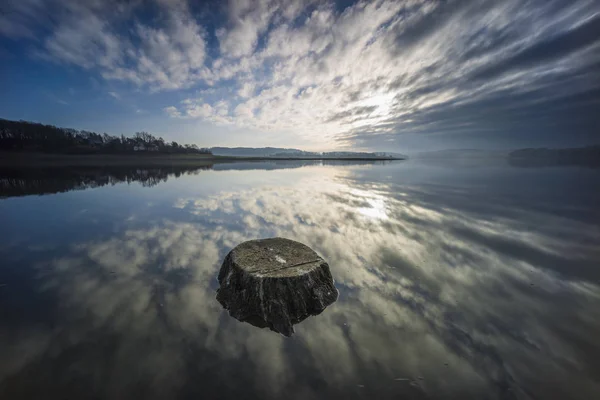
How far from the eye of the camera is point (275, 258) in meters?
5.90

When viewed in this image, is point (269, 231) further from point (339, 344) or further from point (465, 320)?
point (465, 320)

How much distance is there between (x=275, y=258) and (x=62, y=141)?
162 meters

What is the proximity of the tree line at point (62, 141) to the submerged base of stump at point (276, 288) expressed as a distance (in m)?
158

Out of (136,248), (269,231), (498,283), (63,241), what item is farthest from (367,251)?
(63,241)

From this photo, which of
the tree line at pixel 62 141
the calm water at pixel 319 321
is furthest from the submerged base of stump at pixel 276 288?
the tree line at pixel 62 141

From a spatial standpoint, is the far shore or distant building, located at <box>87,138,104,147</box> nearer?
the far shore

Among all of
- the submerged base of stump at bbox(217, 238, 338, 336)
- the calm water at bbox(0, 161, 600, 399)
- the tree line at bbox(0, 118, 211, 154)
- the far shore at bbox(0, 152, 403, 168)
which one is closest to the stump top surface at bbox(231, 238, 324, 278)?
the submerged base of stump at bbox(217, 238, 338, 336)

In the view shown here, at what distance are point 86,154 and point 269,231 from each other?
154379 millimetres

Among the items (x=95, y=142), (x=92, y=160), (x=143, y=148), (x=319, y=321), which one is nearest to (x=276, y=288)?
(x=319, y=321)

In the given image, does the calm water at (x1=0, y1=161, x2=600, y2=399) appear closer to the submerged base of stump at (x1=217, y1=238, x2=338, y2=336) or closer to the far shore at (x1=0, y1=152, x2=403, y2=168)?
the submerged base of stump at (x1=217, y1=238, x2=338, y2=336)

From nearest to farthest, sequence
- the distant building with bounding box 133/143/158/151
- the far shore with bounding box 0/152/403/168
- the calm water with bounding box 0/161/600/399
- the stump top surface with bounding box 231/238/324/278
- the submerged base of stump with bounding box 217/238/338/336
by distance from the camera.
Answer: the calm water with bounding box 0/161/600/399 < the submerged base of stump with bounding box 217/238/338/336 < the stump top surface with bounding box 231/238/324/278 < the far shore with bounding box 0/152/403/168 < the distant building with bounding box 133/143/158/151

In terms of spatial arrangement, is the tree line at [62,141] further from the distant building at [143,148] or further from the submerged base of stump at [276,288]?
the submerged base of stump at [276,288]

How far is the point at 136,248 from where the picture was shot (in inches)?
371

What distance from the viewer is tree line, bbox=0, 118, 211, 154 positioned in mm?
103312
